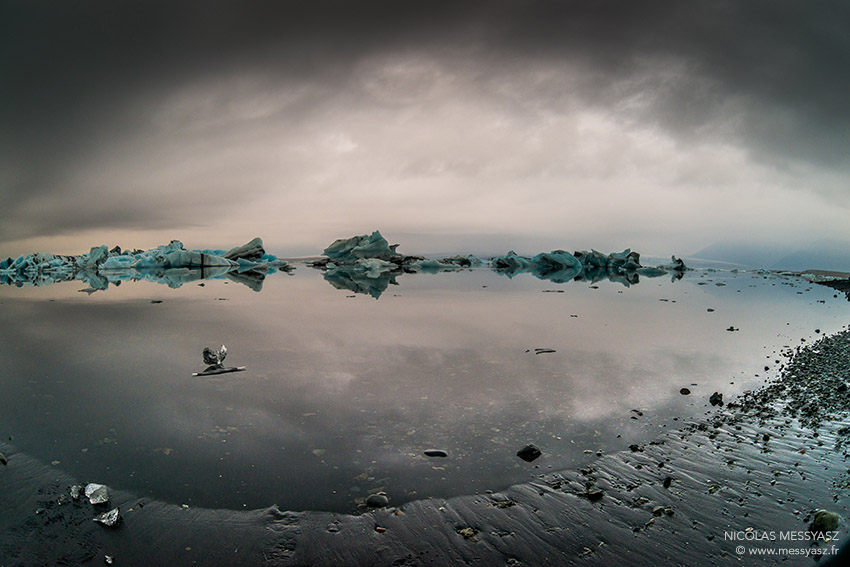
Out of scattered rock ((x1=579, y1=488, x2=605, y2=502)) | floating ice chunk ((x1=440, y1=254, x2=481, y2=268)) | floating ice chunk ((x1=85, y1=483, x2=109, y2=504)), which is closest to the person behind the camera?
floating ice chunk ((x1=85, y1=483, x2=109, y2=504))

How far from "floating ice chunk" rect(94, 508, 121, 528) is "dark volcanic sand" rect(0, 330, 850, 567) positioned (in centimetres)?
4


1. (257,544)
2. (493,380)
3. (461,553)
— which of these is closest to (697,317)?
(493,380)

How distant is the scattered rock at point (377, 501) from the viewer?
305 cm

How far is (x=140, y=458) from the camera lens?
146 inches

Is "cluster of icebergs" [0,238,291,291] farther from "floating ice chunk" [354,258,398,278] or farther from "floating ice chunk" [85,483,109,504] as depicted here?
"floating ice chunk" [85,483,109,504]

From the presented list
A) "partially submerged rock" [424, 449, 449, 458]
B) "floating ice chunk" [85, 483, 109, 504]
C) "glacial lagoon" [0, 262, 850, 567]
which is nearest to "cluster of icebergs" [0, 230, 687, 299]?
"glacial lagoon" [0, 262, 850, 567]

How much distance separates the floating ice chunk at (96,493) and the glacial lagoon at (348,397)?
14 cm

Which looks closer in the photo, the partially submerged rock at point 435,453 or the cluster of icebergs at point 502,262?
the partially submerged rock at point 435,453

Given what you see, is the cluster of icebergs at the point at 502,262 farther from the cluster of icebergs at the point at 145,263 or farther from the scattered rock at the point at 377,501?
the scattered rock at the point at 377,501

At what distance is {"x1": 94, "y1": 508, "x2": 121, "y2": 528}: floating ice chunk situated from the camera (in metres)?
2.80

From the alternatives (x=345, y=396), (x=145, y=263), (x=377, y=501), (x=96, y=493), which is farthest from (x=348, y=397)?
(x=145, y=263)

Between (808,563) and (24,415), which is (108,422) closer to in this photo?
(24,415)

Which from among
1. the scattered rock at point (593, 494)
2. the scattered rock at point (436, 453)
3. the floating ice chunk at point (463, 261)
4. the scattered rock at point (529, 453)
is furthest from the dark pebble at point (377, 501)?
the floating ice chunk at point (463, 261)

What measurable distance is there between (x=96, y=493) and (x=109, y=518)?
40 cm
